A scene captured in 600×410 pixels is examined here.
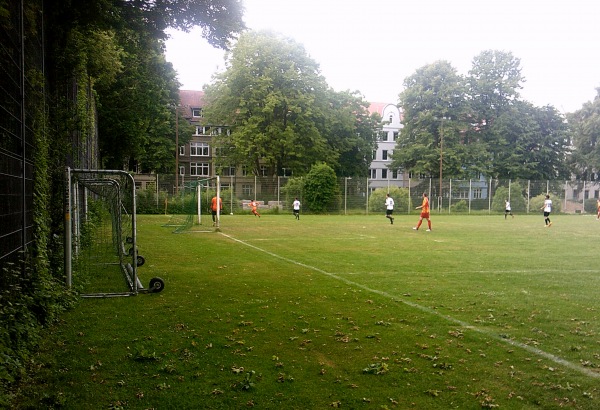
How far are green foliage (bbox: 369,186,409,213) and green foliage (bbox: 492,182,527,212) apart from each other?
9.96 m

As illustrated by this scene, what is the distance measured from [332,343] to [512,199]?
50.3 m

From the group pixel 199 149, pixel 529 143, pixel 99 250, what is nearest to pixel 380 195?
pixel 529 143

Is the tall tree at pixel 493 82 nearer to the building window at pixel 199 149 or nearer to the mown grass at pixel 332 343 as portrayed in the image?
the building window at pixel 199 149

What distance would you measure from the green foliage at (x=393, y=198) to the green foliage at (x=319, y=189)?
13.0 ft

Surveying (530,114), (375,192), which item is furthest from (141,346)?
(530,114)

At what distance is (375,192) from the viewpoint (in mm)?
48344

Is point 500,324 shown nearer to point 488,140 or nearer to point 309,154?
point 309,154

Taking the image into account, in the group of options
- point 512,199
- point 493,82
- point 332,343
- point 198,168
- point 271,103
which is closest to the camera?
point 332,343

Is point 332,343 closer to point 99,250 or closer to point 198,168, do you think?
point 99,250

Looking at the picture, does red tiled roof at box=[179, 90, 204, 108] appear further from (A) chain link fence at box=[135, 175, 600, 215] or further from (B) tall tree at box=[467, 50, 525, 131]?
(B) tall tree at box=[467, 50, 525, 131]

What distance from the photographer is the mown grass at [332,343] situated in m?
4.45

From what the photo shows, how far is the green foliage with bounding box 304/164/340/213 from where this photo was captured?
45.4 m

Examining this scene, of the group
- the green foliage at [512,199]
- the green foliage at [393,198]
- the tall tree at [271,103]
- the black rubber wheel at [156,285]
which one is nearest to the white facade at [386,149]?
the green foliage at [512,199]

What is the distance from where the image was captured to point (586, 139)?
69562mm
